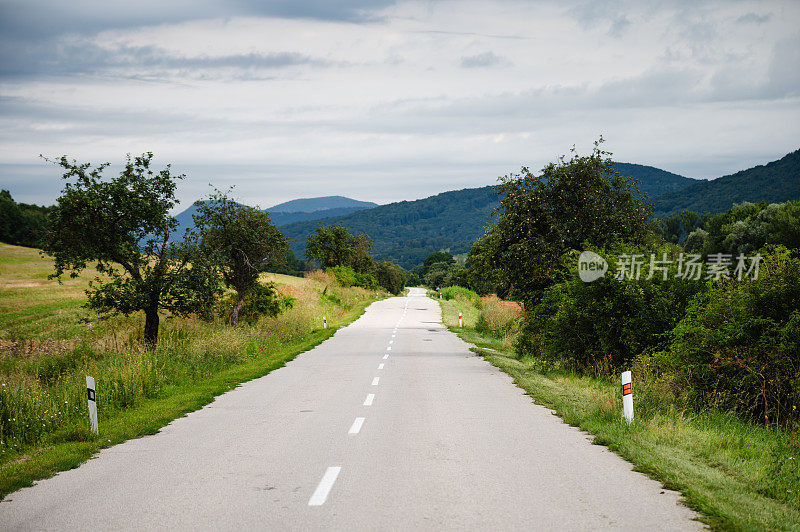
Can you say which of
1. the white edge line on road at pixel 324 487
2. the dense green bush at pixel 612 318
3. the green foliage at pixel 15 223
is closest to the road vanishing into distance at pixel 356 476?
the white edge line on road at pixel 324 487

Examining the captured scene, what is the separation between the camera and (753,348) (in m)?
10.4

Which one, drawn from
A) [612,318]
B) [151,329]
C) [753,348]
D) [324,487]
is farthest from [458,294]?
[324,487]

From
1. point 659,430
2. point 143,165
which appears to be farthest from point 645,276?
point 143,165

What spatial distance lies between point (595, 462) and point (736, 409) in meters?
5.57

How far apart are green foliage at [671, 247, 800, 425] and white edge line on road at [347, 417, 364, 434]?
6607mm

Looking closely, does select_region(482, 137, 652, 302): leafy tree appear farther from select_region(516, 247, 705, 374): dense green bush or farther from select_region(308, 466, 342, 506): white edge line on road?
select_region(308, 466, 342, 506): white edge line on road

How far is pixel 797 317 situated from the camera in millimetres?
9773

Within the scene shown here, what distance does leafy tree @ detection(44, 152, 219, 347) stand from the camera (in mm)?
16406

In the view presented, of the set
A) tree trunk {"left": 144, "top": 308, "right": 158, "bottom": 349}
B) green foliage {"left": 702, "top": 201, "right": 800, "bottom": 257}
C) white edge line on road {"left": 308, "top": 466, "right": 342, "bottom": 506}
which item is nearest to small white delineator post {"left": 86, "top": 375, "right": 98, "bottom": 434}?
white edge line on road {"left": 308, "top": 466, "right": 342, "bottom": 506}

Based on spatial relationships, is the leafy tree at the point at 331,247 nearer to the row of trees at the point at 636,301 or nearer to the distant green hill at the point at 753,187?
the row of trees at the point at 636,301

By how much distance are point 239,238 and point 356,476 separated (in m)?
20.5

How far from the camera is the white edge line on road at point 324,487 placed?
17.7 feet

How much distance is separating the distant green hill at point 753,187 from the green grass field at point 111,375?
527 ft

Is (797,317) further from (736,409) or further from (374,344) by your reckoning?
(374,344)
